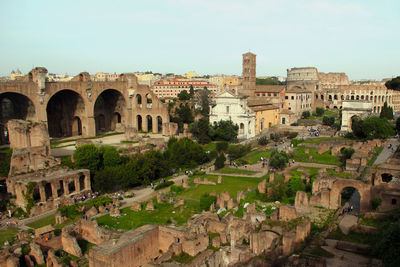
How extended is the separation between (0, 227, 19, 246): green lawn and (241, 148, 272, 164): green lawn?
2221cm

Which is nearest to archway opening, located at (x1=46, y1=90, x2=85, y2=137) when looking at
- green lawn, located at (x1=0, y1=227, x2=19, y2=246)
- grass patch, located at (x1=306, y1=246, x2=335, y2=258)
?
green lawn, located at (x1=0, y1=227, x2=19, y2=246)

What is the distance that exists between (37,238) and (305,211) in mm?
15830

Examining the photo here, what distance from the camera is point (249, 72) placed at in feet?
214

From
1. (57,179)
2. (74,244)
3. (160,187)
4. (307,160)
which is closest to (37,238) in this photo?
(74,244)

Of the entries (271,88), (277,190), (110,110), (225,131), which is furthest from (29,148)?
(271,88)

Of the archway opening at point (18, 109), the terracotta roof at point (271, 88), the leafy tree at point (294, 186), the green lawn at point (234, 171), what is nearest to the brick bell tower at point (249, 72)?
the terracotta roof at point (271, 88)

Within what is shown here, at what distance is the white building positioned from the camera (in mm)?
51125

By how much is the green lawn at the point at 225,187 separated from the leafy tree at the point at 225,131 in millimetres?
15962

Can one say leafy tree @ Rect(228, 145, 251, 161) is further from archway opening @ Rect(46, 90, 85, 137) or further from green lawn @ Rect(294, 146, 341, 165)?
archway opening @ Rect(46, 90, 85, 137)

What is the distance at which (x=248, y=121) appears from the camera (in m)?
51.2

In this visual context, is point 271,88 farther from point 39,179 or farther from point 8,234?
point 8,234

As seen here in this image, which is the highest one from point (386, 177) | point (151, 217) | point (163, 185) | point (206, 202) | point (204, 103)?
point (204, 103)

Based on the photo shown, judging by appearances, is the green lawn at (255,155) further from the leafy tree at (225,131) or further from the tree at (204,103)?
the tree at (204,103)

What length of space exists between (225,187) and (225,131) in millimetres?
19447
